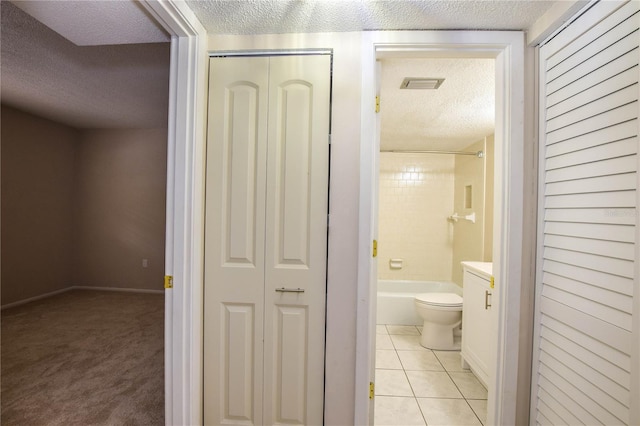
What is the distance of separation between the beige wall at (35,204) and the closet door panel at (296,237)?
4041mm

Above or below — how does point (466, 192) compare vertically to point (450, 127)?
below

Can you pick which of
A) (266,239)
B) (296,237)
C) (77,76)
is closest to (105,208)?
(77,76)

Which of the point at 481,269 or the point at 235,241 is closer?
the point at 235,241

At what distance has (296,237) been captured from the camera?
1.54 metres

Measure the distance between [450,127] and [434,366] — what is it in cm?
237

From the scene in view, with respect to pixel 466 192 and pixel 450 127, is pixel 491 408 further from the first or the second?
pixel 466 192

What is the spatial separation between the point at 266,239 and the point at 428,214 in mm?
3348

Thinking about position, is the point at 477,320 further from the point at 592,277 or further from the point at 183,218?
the point at 183,218

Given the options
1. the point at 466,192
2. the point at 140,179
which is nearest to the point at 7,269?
the point at 140,179

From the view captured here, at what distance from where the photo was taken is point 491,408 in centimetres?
152

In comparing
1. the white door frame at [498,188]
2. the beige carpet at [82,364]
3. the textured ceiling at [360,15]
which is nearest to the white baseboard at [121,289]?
the beige carpet at [82,364]

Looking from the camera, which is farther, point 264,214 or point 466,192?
point 466,192

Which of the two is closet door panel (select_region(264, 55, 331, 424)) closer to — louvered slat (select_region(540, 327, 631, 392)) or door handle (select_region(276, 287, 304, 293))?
door handle (select_region(276, 287, 304, 293))

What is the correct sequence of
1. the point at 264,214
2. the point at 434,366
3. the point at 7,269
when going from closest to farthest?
the point at 264,214 < the point at 434,366 < the point at 7,269
